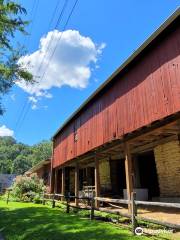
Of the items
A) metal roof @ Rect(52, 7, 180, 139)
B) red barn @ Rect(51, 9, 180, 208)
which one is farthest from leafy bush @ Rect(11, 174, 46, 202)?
metal roof @ Rect(52, 7, 180, 139)

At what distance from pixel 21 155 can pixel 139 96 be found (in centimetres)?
9443

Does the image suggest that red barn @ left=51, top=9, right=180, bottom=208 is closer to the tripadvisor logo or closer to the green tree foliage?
the tripadvisor logo

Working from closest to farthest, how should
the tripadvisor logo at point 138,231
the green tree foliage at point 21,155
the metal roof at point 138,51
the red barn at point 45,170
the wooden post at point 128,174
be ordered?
the tripadvisor logo at point 138,231
the metal roof at point 138,51
the wooden post at point 128,174
the red barn at point 45,170
the green tree foliage at point 21,155

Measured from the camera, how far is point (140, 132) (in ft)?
37.6

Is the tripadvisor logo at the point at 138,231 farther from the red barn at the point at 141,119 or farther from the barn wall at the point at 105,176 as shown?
the barn wall at the point at 105,176

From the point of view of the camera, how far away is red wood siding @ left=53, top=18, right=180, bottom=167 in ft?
31.3

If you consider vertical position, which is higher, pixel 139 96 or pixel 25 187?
pixel 139 96

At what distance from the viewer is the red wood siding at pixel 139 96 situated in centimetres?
955

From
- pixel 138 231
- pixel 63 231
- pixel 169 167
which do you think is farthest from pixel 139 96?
pixel 63 231

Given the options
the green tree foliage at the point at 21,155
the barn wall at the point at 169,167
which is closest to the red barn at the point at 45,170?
the barn wall at the point at 169,167

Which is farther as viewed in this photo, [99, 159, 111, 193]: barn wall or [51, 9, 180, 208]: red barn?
[99, 159, 111, 193]: barn wall

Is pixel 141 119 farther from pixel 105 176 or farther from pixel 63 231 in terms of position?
pixel 105 176

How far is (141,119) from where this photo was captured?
11008 millimetres

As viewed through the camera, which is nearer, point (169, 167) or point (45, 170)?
point (169, 167)
